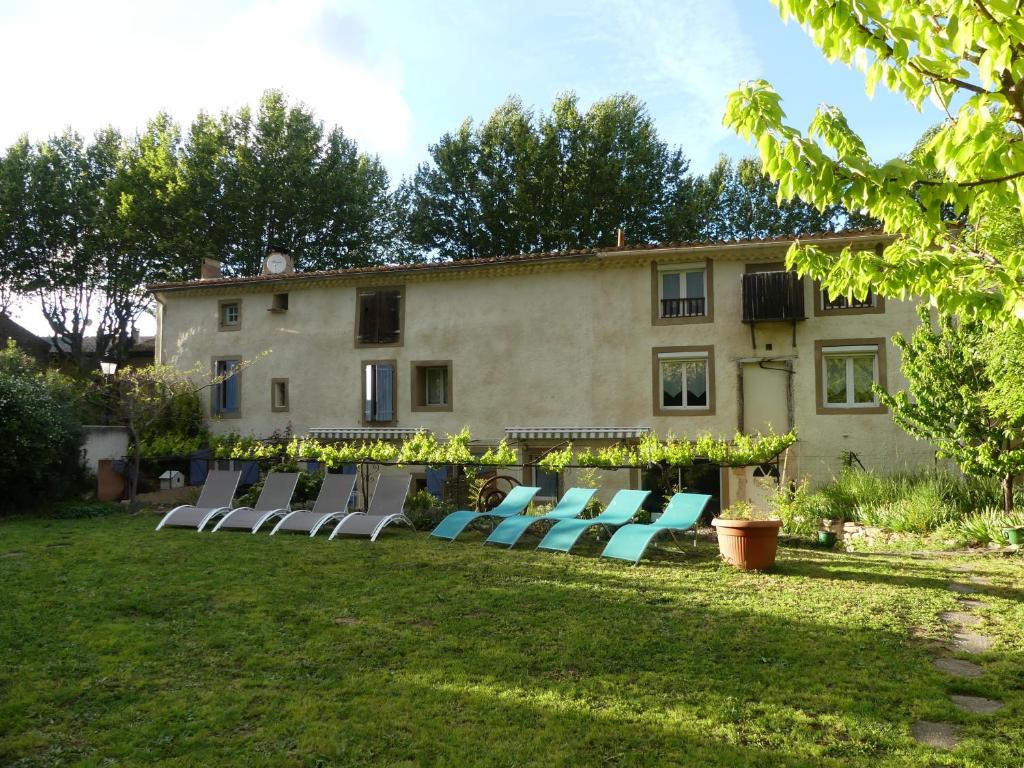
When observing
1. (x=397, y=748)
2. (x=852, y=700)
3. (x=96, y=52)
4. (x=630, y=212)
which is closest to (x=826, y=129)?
(x=852, y=700)

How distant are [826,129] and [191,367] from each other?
25090mm

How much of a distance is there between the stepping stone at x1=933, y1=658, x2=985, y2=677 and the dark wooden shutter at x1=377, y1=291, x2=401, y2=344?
1996 cm

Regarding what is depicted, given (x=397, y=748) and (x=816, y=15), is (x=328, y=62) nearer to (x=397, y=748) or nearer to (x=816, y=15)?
(x=816, y=15)

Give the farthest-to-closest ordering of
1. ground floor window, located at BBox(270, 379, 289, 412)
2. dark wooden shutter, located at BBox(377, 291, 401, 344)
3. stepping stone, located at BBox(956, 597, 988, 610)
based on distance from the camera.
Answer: ground floor window, located at BBox(270, 379, 289, 412)
dark wooden shutter, located at BBox(377, 291, 401, 344)
stepping stone, located at BBox(956, 597, 988, 610)

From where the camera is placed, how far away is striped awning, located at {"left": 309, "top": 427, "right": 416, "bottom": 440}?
23234mm

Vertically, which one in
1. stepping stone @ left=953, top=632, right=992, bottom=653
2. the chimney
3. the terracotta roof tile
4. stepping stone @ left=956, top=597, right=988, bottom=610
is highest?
the chimney

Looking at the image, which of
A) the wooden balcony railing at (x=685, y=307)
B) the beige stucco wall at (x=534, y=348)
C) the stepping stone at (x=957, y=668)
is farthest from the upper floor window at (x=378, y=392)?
the stepping stone at (x=957, y=668)

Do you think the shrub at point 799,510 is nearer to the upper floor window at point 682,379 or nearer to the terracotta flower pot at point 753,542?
the terracotta flower pot at point 753,542

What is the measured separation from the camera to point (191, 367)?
26109mm

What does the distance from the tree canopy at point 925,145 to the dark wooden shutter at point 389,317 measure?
1934 cm

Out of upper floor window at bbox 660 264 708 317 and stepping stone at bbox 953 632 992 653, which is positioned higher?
upper floor window at bbox 660 264 708 317

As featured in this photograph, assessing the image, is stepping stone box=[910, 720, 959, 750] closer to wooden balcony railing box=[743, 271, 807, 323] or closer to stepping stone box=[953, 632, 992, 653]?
stepping stone box=[953, 632, 992, 653]

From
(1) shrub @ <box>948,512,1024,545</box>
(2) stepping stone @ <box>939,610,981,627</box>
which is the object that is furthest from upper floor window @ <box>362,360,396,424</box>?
(2) stepping stone @ <box>939,610,981,627</box>

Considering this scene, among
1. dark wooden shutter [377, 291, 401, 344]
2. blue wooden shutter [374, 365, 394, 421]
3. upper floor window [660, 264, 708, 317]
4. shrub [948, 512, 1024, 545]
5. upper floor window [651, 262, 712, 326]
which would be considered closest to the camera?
shrub [948, 512, 1024, 545]
